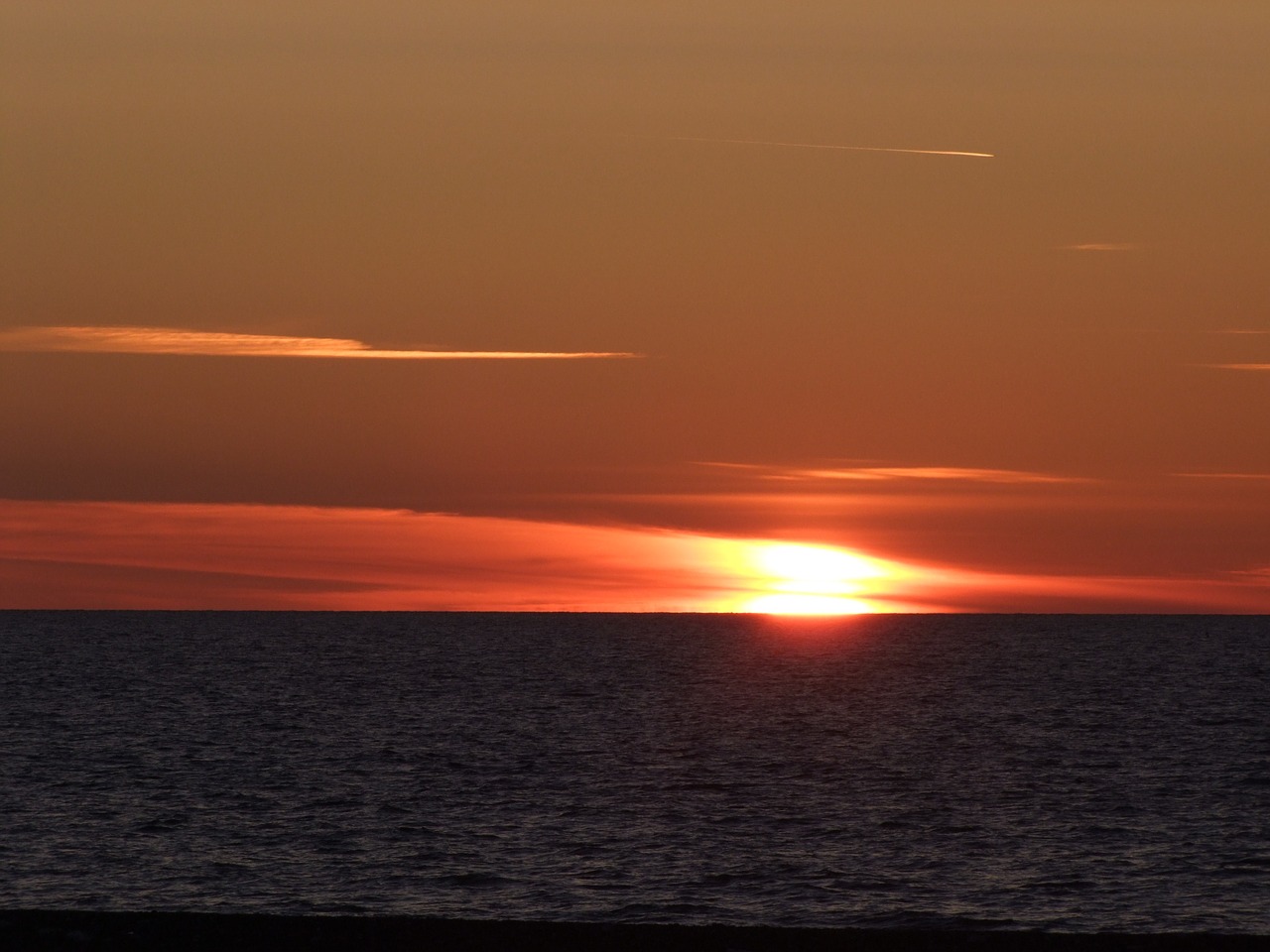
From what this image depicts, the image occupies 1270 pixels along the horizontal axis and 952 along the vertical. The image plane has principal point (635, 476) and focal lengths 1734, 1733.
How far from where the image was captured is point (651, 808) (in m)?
56.1

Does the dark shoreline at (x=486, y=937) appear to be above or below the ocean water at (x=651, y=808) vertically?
below

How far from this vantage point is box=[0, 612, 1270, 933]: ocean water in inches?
1625

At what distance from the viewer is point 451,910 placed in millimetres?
39625

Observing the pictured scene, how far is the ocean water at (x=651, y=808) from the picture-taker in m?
41.3

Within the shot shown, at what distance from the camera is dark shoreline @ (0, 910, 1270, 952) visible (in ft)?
87.7

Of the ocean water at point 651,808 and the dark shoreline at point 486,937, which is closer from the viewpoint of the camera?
the dark shoreline at point 486,937

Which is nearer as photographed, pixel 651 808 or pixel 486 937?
pixel 486 937

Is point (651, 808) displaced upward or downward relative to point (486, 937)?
upward

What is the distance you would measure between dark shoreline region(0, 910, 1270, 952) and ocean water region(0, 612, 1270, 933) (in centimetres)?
1115

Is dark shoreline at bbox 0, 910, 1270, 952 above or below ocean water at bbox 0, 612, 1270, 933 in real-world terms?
below

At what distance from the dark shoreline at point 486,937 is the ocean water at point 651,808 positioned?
36.6 feet

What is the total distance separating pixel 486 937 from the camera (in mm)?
27375

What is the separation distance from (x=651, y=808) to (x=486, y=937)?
2910cm

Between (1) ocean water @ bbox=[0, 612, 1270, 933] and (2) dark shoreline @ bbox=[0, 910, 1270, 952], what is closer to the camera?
(2) dark shoreline @ bbox=[0, 910, 1270, 952]
